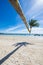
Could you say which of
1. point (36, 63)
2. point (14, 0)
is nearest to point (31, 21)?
point (36, 63)

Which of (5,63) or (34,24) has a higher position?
(34,24)

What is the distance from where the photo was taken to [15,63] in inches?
261

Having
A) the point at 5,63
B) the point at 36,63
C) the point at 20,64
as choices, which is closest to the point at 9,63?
the point at 5,63

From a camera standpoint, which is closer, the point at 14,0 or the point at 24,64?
the point at 14,0

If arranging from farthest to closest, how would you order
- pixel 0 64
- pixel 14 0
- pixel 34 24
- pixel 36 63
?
1. pixel 34 24
2. pixel 36 63
3. pixel 0 64
4. pixel 14 0

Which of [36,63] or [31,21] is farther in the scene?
[31,21]

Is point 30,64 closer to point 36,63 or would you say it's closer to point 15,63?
point 36,63

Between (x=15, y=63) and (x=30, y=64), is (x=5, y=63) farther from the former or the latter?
(x=30, y=64)

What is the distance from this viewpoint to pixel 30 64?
6.56 m

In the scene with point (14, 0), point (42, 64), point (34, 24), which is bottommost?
point (42, 64)

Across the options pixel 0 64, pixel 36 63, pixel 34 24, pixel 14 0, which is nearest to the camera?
pixel 14 0

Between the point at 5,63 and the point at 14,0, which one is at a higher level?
the point at 14,0

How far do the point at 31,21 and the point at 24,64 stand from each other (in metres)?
19.3

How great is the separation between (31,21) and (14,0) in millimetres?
22657
